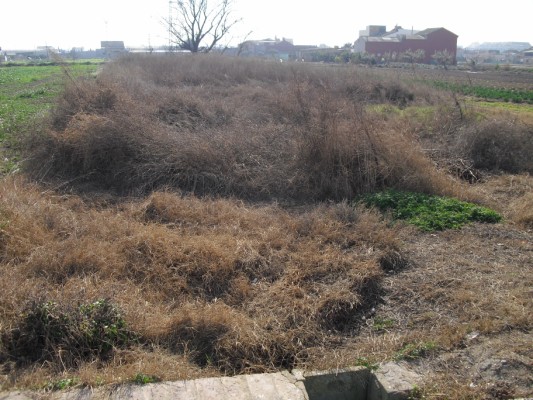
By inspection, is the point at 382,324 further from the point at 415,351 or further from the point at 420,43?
the point at 420,43

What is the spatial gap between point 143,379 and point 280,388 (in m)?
1.06

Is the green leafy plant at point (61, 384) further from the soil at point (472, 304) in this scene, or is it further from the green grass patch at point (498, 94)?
the green grass patch at point (498, 94)

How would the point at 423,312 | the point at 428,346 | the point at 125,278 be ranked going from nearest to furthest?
the point at 428,346
the point at 423,312
the point at 125,278

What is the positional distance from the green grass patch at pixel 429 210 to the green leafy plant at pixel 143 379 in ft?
14.5

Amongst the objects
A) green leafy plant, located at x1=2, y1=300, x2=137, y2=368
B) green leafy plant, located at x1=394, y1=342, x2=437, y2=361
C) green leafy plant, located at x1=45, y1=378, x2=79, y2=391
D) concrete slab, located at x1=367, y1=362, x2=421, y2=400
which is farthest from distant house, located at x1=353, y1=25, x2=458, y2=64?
green leafy plant, located at x1=45, y1=378, x2=79, y2=391

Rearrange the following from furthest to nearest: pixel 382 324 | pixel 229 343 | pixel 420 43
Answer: pixel 420 43 < pixel 382 324 < pixel 229 343

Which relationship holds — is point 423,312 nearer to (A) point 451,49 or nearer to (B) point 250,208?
(B) point 250,208

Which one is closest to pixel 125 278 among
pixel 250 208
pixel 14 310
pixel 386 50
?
pixel 14 310

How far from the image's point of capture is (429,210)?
23.4ft

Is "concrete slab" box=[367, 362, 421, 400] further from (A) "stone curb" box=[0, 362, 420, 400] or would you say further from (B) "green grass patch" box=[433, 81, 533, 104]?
(B) "green grass patch" box=[433, 81, 533, 104]

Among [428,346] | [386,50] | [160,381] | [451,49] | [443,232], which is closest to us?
[160,381]

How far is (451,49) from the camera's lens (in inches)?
2869

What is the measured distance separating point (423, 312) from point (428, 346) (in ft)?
2.35

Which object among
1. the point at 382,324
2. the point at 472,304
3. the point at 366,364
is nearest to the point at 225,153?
the point at 382,324
